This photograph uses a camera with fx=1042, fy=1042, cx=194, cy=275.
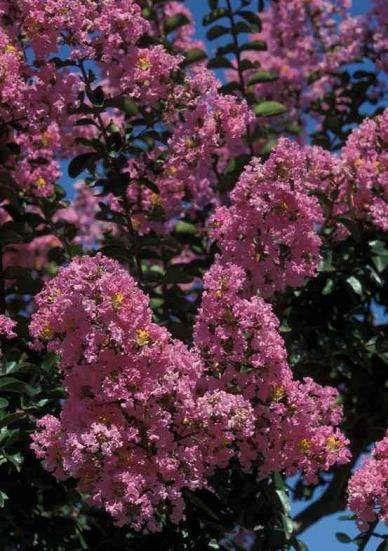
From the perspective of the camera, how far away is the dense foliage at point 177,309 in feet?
8.36

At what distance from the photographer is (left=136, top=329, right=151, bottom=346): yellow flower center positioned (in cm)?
252

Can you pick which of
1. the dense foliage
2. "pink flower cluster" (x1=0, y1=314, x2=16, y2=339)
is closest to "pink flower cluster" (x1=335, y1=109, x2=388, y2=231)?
the dense foliage

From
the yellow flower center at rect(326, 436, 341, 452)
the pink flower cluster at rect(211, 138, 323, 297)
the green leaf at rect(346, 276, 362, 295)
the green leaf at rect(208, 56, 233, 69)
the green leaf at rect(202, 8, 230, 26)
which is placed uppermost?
the green leaf at rect(202, 8, 230, 26)

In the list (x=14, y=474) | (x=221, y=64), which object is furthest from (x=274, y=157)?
(x=221, y=64)

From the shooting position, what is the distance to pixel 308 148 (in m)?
4.02

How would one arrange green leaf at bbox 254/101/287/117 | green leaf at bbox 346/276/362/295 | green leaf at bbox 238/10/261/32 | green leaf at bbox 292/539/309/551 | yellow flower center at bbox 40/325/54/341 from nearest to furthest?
yellow flower center at bbox 40/325/54/341, green leaf at bbox 292/539/309/551, green leaf at bbox 346/276/362/295, green leaf at bbox 254/101/287/117, green leaf at bbox 238/10/261/32

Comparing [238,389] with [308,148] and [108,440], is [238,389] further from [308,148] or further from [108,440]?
[308,148]

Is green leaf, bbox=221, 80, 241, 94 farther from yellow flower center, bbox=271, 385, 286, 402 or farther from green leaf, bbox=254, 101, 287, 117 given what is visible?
yellow flower center, bbox=271, 385, 286, 402

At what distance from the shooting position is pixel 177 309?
389cm

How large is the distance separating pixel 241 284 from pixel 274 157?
1.42 feet

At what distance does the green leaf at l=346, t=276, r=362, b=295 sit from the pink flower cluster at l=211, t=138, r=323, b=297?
1.02m

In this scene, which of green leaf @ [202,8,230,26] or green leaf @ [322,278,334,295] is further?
green leaf @ [202,8,230,26]

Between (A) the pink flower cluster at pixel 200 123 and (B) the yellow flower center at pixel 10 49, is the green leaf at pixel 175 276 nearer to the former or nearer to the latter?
(A) the pink flower cluster at pixel 200 123

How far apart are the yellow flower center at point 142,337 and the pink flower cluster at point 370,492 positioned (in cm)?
74
